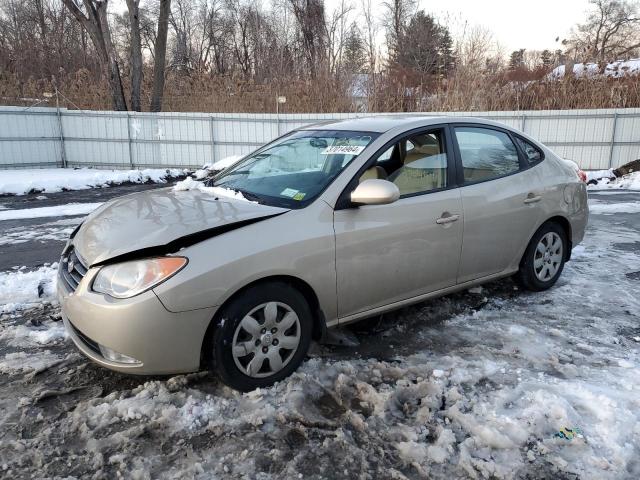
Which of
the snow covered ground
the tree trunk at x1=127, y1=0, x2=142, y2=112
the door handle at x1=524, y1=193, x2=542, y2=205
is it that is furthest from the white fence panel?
the snow covered ground

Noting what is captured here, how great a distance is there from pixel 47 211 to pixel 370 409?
825cm

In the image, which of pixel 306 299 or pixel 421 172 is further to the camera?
pixel 421 172

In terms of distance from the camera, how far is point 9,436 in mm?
2639

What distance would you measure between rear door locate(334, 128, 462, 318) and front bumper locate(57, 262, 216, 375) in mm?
985

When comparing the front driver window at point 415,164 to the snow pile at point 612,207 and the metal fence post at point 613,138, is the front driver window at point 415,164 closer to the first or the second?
the snow pile at point 612,207

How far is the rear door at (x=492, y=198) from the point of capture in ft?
12.9

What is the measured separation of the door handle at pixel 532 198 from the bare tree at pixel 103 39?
56.1 feet

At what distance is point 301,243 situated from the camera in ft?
10.0

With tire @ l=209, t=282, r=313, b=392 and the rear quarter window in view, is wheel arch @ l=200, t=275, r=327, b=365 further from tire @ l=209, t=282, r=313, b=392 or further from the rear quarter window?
the rear quarter window

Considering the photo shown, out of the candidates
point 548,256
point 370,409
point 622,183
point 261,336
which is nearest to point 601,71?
point 622,183

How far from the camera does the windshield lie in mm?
3385

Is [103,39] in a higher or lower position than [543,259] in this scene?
higher

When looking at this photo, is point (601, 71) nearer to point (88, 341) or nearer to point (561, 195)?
point (561, 195)

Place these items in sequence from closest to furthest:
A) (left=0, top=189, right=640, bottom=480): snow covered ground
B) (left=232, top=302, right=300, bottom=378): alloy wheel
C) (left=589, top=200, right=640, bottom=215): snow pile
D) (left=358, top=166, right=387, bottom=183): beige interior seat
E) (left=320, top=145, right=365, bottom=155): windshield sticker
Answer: (left=0, top=189, right=640, bottom=480): snow covered ground → (left=232, top=302, right=300, bottom=378): alloy wheel → (left=358, top=166, right=387, bottom=183): beige interior seat → (left=320, top=145, right=365, bottom=155): windshield sticker → (left=589, top=200, right=640, bottom=215): snow pile
